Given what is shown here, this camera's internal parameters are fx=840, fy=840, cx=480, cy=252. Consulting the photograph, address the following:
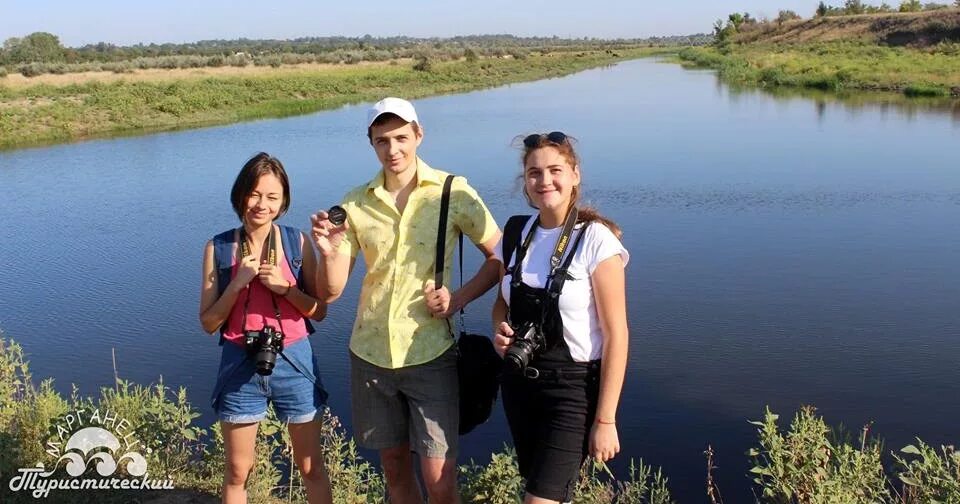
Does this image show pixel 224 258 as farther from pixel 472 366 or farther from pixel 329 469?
pixel 329 469

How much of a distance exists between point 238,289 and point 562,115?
22633 millimetres

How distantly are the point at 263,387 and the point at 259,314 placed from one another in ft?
0.87

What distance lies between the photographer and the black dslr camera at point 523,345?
2566 mm

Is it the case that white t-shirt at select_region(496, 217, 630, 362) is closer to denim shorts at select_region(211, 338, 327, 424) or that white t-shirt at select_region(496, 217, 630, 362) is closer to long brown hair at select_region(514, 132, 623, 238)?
long brown hair at select_region(514, 132, 623, 238)

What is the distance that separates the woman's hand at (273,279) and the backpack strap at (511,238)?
0.79 metres

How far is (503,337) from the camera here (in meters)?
2.65

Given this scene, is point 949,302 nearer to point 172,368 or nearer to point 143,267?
point 172,368

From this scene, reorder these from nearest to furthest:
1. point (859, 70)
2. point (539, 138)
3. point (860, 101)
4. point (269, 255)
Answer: point (539, 138) → point (269, 255) → point (860, 101) → point (859, 70)

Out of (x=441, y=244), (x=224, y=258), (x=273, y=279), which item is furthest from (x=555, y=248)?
(x=224, y=258)

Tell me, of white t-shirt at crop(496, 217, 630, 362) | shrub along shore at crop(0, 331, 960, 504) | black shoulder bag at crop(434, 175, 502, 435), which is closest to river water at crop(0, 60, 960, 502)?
shrub along shore at crop(0, 331, 960, 504)

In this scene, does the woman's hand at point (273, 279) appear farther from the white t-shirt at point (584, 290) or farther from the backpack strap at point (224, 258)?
the white t-shirt at point (584, 290)

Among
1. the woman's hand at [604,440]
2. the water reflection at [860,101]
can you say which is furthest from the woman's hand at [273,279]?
the water reflection at [860,101]

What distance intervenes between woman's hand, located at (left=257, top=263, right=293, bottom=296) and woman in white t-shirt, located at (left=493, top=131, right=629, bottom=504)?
796 mm

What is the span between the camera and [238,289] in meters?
2.96
